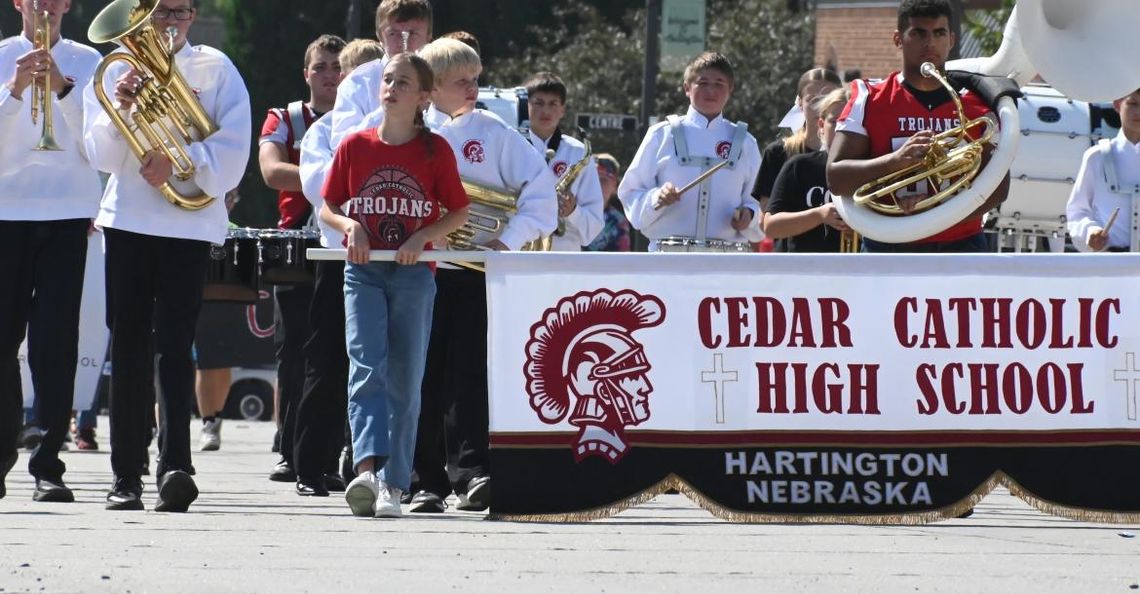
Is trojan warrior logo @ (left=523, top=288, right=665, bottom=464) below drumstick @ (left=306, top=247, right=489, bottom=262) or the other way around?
below

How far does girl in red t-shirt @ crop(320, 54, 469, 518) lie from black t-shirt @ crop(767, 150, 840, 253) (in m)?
2.15

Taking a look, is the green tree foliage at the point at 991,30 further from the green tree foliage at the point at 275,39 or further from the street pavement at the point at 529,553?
the green tree foliage at the point at 275,39

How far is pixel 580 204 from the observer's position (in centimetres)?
1131

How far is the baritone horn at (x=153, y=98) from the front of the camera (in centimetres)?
862

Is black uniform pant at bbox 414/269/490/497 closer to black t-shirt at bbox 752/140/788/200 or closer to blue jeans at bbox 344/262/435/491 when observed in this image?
blue jeans at bbox 344/262/435/491

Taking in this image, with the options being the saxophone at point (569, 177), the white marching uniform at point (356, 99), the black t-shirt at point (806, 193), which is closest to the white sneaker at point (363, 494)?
the white marching uniform at point (356, 99)

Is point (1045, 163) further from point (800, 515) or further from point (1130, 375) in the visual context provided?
point (800, 515)

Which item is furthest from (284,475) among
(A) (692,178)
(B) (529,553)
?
(B) (529,553)

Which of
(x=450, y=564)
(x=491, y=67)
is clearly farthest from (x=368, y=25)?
(x=450, y=564)

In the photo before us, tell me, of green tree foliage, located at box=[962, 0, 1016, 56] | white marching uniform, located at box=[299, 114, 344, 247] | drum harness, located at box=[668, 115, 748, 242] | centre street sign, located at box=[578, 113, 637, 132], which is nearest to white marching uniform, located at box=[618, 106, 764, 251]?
drum harness, located at box=[668, 115, 748, 242]

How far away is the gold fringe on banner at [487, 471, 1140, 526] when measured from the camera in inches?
322

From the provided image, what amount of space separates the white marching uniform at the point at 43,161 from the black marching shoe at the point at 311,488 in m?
1.44

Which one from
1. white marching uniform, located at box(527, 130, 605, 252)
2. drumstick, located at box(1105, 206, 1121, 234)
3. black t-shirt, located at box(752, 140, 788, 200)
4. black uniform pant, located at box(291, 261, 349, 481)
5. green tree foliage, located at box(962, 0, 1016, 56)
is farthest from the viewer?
green tree foliage, located at box(962, 0, 1016, 56)

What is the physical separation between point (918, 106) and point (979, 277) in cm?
84
